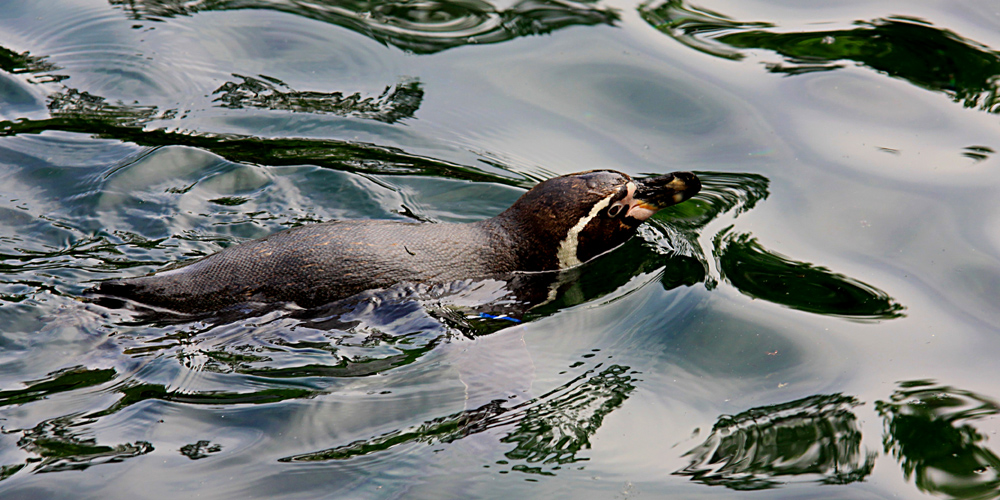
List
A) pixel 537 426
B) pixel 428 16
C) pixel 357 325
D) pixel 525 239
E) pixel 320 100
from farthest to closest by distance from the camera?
pixel 428 16
pixel 320 100
pixel 525 239
pixel 357 325
pixel 537 426

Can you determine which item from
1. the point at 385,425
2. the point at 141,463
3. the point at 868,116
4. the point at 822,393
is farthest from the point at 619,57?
the point at 141,463

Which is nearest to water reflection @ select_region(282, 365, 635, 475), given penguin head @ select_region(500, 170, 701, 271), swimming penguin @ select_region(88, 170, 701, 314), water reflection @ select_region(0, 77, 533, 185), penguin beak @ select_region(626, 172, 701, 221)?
swimming penguin @ select_region(88, 170, 701, 314)

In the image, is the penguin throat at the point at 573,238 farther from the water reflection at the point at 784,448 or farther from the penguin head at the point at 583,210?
the water reflection at the point at 784,448

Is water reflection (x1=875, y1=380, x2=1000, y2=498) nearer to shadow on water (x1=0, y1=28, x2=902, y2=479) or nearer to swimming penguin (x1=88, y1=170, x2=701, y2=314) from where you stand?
shadow on water (x1=0, y1=28, x2=902, y2=479)

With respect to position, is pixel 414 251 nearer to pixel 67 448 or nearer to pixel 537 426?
pixel 537 426

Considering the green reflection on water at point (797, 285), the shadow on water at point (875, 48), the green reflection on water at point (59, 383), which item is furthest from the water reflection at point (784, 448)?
the shadow on water at point (875, 48)

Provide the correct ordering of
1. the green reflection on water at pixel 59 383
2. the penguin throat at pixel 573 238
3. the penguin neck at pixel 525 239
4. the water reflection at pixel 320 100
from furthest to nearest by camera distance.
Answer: the water reflection at pixel 320 100
the penguin throat at pixel 573 238
the penguin neck at pixel 525 239
the green reflection on water at pixel 59 383

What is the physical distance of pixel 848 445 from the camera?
4.72 metres

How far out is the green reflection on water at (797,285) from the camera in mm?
5949

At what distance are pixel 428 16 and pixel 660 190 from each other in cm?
424

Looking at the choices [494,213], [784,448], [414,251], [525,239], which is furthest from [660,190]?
[784,448]

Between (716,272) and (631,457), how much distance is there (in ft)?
7.15

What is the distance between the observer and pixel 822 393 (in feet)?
16.9

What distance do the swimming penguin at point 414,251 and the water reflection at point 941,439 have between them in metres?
2.31
